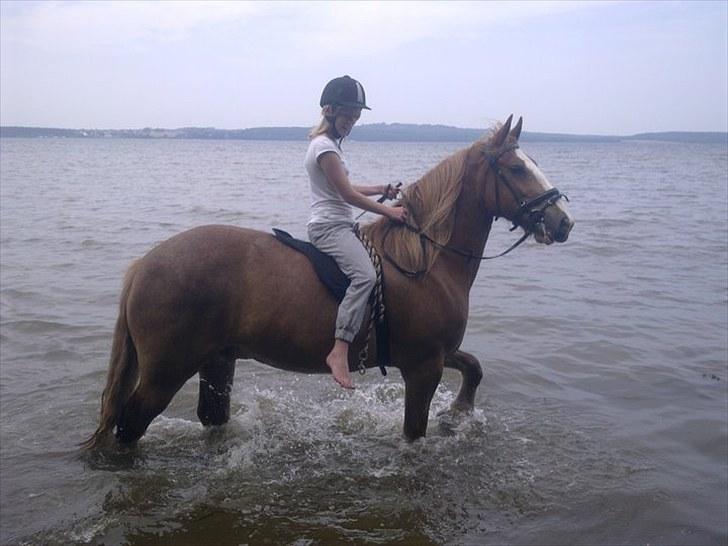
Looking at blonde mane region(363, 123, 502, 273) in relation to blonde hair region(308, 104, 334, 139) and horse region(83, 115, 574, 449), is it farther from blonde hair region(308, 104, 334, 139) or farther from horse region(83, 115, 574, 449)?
blonde hair region(308, 104, 334, 139)

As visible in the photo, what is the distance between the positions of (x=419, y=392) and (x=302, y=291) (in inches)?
50.3

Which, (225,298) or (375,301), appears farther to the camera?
(375,301)

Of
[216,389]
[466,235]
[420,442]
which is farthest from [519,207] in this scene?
[216,389]

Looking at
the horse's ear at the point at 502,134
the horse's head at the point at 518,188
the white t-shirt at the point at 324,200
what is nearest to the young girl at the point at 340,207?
the white t-shirt at the point at 324,200

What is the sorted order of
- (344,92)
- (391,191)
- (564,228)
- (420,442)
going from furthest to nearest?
1. (420,442)
2. (391,191)
3. (564,228)
4. (344,92)

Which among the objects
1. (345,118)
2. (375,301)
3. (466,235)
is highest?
(345,118)

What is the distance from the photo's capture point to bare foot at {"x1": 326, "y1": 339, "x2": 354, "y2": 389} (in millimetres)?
4972

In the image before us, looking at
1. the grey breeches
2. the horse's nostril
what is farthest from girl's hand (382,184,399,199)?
the horse's nostril

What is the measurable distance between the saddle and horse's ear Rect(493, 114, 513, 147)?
1.26 meters

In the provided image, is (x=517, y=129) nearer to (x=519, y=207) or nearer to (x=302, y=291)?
(x=519, y=207)

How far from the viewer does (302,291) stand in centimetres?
504

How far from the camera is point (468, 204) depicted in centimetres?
539

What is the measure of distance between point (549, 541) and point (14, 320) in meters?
7.99

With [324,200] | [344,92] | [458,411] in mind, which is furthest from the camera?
[458,411]
